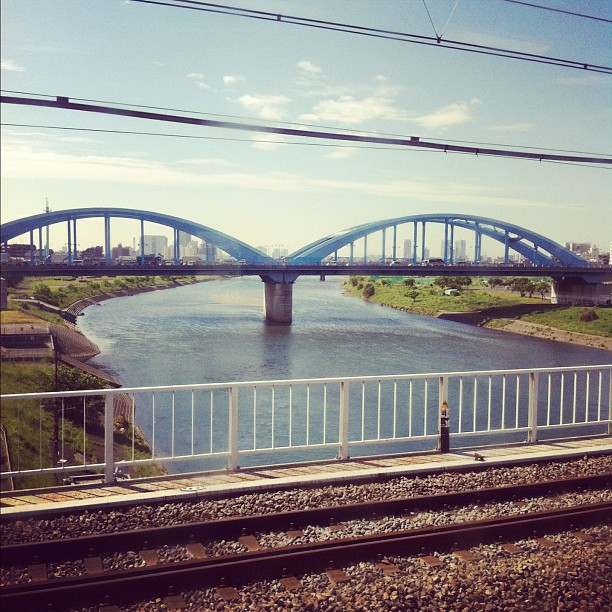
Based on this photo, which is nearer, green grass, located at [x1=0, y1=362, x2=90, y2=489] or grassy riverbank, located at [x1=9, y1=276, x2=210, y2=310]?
grassy riverbank, located at [x1=9, y1=276, x2=210, y2=310]

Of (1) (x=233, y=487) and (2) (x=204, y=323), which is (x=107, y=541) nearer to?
(1) (x=233, y=487)

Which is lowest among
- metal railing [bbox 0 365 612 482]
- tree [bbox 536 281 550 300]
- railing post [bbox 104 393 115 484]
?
metal railing [bbox 0 365 612 482]

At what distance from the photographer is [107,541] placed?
9.05ft

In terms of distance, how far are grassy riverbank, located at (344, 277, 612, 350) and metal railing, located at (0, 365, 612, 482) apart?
3.50m

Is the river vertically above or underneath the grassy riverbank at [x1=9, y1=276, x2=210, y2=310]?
underneath

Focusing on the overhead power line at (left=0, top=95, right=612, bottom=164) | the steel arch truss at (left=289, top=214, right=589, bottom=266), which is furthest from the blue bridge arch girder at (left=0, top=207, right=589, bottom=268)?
the overhead power line at (left=0, top=95, right=612, bottom=164)

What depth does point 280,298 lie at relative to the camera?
49.9ft

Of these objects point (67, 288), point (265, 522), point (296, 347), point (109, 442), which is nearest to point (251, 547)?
point (265, 522)

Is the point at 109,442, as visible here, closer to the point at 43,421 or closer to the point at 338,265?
the point at 43,421

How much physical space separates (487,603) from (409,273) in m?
12.9

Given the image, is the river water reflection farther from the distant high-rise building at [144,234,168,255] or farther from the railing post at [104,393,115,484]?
the railing post at [104,393,115,484]

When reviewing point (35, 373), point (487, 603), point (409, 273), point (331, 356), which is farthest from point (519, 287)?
point (487, 603)

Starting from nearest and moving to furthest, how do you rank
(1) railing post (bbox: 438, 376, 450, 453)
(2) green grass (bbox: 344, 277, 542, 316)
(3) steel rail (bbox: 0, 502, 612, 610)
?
(3) steel rail (bbox: 0, 502, 612, 610) → (1) railing post (bbox: 438, 376, 450, 453) → (2) green grass (bbox: 344, 277, 542, 316)

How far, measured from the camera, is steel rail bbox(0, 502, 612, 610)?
2.34m
